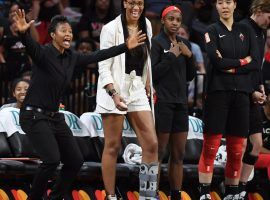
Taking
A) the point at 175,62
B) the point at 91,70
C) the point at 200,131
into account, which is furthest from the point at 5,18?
the point at 175,62

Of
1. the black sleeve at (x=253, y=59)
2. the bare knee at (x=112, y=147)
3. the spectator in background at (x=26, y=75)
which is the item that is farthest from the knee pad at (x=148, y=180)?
the spectator in background at (x=26, y=75)

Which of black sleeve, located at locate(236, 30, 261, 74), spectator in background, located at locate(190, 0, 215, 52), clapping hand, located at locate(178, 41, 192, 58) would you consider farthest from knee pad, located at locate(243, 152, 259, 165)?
spectator in background, located at locate(190, 0, 215, 52)

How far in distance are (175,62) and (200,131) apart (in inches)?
91.6

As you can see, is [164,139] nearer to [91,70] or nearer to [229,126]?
[229,126]

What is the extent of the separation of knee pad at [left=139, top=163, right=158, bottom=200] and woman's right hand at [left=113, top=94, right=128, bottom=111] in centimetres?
70

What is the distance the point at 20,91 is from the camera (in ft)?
38.7

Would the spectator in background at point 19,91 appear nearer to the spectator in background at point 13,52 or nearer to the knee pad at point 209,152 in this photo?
the spectator in background at point 13,52

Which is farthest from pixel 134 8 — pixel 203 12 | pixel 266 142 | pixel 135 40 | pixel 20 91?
pixel 203 12

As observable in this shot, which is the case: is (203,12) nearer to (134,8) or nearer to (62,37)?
(134,8)

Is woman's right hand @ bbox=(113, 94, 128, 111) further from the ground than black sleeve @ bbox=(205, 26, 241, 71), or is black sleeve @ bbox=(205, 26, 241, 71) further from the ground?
black sleeve @ bbox=(205, 26, 241, 71)

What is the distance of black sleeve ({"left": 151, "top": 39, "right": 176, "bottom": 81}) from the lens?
10.6m

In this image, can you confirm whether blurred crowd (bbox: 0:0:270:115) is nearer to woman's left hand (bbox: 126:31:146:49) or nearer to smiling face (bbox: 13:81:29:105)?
smiling face (bbox: 13:81:29:105)

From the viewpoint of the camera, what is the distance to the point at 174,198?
10.8 m

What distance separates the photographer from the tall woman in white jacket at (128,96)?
10016 mm
